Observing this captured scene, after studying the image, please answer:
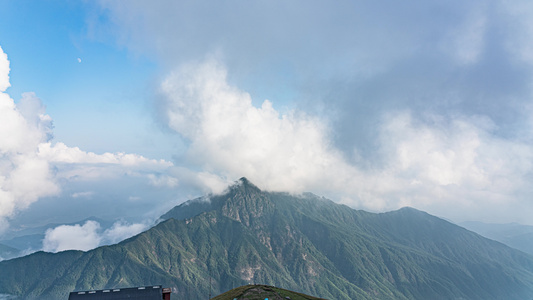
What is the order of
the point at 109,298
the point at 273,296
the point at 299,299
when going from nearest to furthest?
the point at 109,298 → the point at 273,296 → the point at 299,299

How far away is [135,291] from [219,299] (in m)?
36.2

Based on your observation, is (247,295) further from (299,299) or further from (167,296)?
(167,296)

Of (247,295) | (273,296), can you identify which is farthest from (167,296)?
(273,296)

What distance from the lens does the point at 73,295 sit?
116 metres

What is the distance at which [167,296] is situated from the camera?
5030 inches

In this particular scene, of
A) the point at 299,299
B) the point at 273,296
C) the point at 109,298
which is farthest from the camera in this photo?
the point at 299,299

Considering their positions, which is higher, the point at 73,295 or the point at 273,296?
the point at 73,295

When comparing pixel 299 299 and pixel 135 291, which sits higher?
pixel 135 291

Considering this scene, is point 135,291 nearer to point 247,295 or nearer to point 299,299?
point 247,295

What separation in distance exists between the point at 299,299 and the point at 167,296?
5580 centimetres

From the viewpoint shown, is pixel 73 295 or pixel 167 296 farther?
pixel 167 296

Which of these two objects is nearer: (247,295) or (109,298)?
(109,298)

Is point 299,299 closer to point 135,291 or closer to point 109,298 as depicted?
point 135,291

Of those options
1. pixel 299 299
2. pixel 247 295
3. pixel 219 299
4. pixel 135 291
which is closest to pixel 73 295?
pixel 135 291
